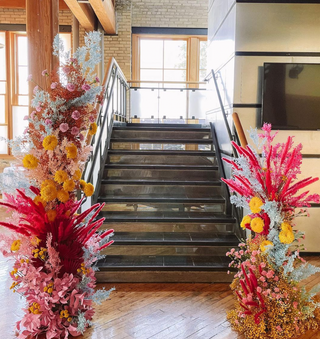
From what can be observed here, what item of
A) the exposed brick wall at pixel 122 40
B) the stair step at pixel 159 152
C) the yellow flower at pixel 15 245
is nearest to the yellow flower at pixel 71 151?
the yellow flower at pixel 15 245

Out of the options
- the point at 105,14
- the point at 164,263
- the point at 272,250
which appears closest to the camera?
the point at 272,250

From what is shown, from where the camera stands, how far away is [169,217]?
4.27 m

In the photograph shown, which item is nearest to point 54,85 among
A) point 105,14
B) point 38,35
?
point 38,35

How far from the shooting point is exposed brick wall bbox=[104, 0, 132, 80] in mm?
8688

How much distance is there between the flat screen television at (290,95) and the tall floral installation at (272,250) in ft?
5.55

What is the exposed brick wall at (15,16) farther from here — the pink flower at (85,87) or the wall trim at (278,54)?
the pink flower at (85,87)

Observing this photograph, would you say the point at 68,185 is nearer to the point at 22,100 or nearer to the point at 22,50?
the point at 22,100

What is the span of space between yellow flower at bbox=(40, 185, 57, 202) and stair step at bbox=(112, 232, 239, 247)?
5.09ft

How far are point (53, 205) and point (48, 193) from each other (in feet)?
0.69

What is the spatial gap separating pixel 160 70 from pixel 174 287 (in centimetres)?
686

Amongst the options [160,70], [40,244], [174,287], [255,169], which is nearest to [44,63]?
[40,244]

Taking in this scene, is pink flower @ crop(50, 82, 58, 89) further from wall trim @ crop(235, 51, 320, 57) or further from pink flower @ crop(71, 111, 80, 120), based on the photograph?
wall trim @ crop(235, 51, 320, 57)

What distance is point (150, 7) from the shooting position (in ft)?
29.2

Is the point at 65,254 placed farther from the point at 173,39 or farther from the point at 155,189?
the point at 173,39
